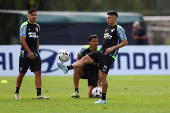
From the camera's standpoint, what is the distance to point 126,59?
2012 centimetres

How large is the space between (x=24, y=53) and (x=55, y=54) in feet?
29.5

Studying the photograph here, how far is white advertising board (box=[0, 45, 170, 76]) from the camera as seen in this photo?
1918 centimetres

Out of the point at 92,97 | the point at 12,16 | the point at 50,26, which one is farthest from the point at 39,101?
the point at 12,16

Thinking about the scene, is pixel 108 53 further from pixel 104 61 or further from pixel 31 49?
pixel 31 49

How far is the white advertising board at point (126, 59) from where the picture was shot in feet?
62.9

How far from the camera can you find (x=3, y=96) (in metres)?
11.1

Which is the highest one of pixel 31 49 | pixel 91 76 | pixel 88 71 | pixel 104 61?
pixel 31 49

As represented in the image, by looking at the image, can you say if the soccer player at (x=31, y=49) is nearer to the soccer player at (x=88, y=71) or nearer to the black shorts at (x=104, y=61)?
the soccer player at (x=88, y=71)

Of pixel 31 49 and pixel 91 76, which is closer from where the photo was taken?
pixel 31 49

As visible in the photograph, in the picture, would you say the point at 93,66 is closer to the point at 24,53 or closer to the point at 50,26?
the point at 24,53

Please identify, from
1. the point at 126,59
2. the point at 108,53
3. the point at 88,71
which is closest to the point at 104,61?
the point at 108,53

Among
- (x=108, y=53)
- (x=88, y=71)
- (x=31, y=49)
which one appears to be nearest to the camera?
(x=108, y=53)

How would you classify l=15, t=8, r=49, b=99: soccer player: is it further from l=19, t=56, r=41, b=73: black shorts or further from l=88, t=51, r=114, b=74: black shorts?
l=88, t=51, r=114, b=74: black shorts

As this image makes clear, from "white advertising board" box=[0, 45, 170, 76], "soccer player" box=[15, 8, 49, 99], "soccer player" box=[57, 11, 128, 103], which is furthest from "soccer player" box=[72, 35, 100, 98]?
"white advertising board" box=[0, 45, 170, 76]
